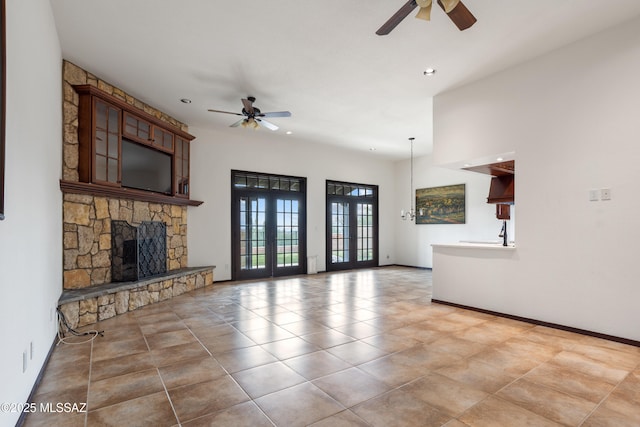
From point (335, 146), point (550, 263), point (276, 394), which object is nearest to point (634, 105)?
point (550, 263)

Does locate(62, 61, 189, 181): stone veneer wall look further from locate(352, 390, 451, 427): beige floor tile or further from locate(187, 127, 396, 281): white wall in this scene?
locate(352, 390, 451, 427): beige floor tile

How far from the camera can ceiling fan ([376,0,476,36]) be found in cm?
248

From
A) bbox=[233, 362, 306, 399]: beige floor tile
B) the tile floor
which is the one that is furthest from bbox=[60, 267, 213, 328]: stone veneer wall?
bbox=[233, 362, 306, 399]: beige floor tile

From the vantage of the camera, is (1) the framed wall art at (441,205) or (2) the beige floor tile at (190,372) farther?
(1) the framed wall art at (441,205)

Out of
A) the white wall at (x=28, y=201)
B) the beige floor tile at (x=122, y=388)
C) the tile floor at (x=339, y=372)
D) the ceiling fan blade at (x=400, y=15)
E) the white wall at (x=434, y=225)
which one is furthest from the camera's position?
the white wall at (x=434, y=225)

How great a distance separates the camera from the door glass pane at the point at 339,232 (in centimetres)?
891

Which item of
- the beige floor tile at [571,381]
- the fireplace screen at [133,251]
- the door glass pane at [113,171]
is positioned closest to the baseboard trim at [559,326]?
the beige floor tile at [571,381]

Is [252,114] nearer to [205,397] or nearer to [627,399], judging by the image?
[205,397]

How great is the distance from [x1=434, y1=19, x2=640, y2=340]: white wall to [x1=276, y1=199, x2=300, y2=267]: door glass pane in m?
4.65

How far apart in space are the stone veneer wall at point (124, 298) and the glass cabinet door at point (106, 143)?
59.7 inches

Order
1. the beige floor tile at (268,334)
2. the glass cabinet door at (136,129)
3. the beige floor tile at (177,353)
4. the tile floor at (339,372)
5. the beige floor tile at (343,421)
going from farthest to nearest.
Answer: the glass cabinet door at (136,129) → the beige floor tile at (268,334) → the beige floor tile at (177,353) → the tile floor at (339,372) → the beige floor tile at (343,421)

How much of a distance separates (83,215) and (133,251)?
0.85 m

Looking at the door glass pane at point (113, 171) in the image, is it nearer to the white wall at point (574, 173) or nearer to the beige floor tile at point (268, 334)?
the beige floor tile at point (268, 334)

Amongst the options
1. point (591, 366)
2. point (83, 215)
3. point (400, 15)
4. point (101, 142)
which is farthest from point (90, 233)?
point (591, 366)
